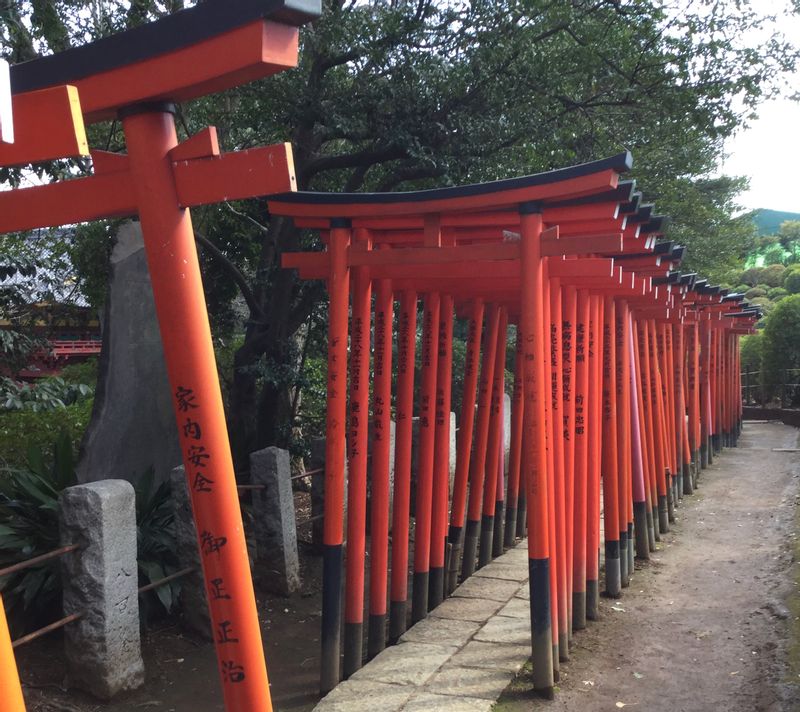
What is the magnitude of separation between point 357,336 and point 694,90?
5.08 meters

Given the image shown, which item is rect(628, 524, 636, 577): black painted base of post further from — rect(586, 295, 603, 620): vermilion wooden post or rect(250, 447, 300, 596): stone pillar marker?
rect(250, 447, 300, 596): stone pillar marker

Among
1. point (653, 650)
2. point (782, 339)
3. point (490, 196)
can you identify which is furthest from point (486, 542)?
point (782, 339)

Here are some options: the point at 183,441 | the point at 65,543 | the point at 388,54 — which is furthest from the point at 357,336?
the point at 388,54

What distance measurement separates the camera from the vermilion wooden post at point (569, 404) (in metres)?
5.39

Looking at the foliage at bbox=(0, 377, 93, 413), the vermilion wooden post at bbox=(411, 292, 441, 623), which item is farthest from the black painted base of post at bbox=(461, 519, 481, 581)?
the foliage at bbox=(0, 377, 93, 413)

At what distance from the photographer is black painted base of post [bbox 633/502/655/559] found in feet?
24.6

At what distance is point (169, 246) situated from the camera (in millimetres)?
2838

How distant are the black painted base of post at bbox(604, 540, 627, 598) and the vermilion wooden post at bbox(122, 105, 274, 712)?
4.00 m

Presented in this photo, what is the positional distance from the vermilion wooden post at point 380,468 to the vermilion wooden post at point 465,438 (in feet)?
4.43

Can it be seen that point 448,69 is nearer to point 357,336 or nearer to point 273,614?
point 357,336

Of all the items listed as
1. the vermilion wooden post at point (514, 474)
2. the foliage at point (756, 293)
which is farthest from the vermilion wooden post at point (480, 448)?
the foliage at point (756, 293)

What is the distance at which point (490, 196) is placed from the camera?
4.71 metres

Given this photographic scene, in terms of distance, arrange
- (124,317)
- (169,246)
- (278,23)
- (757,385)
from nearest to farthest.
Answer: (278,23) → (169,246) → (124,317) → (757,385)

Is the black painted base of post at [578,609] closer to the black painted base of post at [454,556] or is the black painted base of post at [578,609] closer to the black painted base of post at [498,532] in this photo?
the black painted base of post at [454,556]
